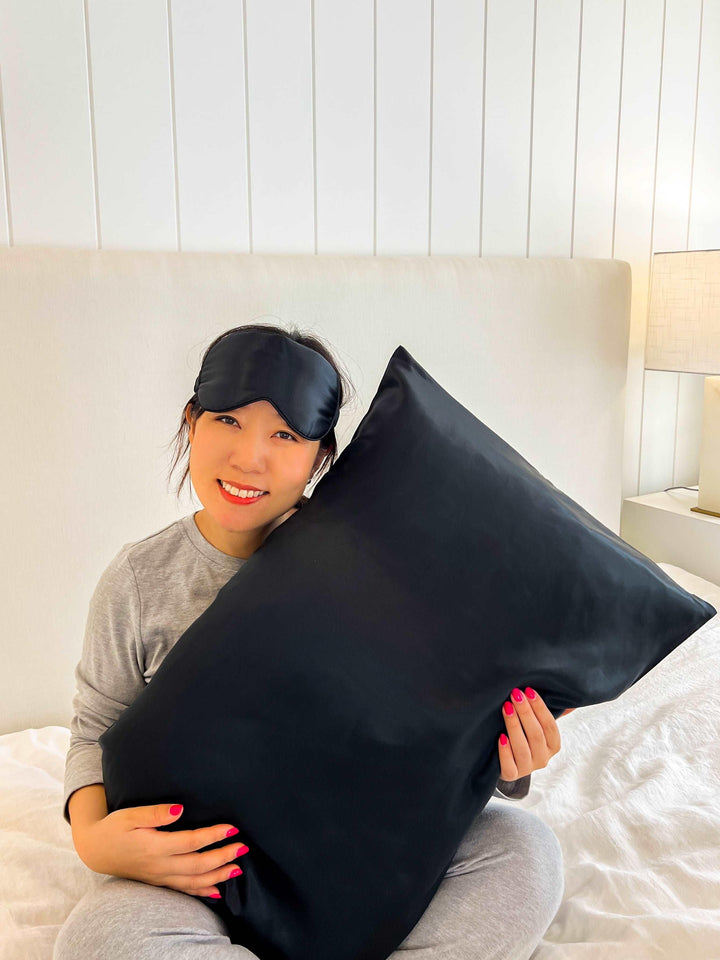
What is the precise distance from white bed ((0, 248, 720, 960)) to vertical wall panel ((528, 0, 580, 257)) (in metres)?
0.12

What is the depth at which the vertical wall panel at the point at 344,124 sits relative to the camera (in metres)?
1.47

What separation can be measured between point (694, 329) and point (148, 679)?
1358mm

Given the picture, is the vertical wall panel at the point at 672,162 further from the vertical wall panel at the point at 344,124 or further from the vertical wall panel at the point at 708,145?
the vertical wall panel at the point at 344,124

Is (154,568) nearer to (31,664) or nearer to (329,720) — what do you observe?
(329,720)

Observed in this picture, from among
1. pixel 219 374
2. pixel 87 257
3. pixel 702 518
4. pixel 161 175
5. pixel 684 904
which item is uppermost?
pixel 161 175

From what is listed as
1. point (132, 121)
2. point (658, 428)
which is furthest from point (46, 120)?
point (658, 428)

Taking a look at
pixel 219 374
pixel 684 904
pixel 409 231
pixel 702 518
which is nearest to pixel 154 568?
pixel 219 374

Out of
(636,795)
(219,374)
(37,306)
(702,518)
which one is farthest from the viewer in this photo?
(702,518)

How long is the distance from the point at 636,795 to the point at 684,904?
19 centimetres

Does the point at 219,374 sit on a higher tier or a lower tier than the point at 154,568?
higher

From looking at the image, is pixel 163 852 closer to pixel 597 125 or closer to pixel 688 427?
pixel 597 125

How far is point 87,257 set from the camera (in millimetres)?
1243

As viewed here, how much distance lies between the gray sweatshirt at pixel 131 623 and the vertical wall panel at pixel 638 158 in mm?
1389

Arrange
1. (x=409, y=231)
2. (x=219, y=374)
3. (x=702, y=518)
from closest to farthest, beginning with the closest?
(x=219, y=374) → (x=409, y=231) → (x=702, y=518)
